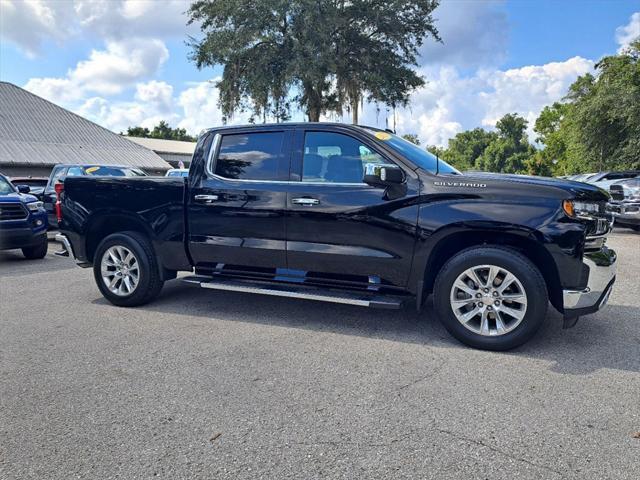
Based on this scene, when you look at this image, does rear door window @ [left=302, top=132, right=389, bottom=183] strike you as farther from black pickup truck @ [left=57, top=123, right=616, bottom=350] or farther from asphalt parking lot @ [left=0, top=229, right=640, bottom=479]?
asphalt parking lot @ [left=0, top=229, right=640, bottom=479]

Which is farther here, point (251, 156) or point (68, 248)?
point (68, 248)

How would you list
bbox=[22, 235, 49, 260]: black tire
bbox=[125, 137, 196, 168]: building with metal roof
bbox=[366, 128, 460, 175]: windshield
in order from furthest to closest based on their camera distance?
bbox=[125, 137, 196, 168]: building with metal roof → bbox=[22, 235, 49, 260]: black tire → bbox=[366, 128, 460, 175]: windshield

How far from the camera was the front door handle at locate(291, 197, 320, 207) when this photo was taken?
4855mm

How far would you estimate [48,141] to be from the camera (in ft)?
111

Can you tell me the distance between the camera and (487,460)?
8.87 ft

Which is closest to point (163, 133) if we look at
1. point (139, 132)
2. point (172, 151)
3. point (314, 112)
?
point (139, 132)

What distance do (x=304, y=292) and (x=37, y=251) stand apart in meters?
Answer: 6.93

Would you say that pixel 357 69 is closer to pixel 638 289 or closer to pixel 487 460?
pixel 638 289

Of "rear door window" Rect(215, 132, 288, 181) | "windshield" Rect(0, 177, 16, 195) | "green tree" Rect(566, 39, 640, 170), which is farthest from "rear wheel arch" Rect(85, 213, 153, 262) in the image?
"green tree" Rect(566, 39, 640, 170)

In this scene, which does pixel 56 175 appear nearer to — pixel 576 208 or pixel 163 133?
pixel 576 208

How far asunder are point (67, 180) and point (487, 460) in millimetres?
5464

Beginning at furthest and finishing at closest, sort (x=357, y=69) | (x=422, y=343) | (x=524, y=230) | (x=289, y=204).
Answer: (x=357, y=69), (x=289, y=204), (x=422, y=343), (x=524, y=230)

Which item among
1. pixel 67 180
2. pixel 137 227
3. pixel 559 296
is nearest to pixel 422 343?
pixel 559 296

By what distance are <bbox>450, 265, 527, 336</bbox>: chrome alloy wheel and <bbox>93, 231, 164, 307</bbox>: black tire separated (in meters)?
3.29
